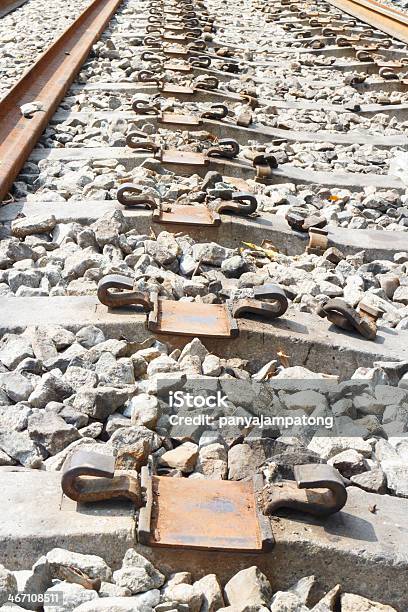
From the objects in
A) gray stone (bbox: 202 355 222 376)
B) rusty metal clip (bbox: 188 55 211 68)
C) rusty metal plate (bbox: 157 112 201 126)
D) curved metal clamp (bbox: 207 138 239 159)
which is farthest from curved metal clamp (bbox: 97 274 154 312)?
rusty metal clip (bbox: 188 55 211 68)

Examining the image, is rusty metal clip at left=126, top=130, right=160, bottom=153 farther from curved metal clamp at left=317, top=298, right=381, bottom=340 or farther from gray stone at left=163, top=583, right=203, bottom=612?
gray stone at left=163, top=583, right=203, bottom=612

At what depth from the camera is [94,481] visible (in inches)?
66.4

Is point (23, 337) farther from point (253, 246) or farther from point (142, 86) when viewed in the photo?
point (142, 86)

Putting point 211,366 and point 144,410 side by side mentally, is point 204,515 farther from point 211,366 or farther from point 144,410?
point 211,366

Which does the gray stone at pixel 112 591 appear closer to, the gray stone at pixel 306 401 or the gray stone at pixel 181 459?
the gray stone at pixel 181 459

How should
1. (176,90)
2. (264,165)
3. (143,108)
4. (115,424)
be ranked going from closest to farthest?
(115,424)
(264,165)
(143,108)
(176,90)

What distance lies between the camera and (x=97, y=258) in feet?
9.31

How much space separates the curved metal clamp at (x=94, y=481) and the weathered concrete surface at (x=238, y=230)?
66.1 inches

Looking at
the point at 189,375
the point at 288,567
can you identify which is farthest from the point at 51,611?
the point at 189,375

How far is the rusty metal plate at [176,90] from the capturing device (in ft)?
18.6

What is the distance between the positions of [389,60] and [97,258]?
5.58 m

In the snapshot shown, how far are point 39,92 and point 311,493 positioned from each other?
4.23 m

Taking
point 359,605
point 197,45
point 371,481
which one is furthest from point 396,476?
point 197,45

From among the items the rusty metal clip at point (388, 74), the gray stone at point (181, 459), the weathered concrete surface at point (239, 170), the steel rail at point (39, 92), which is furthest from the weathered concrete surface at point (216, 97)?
the gray stone at point (181, 459)
